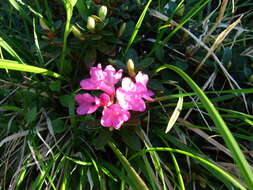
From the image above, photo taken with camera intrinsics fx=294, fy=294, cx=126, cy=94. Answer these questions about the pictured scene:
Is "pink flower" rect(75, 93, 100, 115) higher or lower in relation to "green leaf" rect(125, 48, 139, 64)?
lower

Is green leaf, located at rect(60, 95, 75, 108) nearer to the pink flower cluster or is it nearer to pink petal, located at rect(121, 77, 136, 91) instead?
the pink flower cluster

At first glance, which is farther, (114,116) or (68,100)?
(68,100)

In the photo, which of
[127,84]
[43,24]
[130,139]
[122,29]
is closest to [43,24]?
[43,24]

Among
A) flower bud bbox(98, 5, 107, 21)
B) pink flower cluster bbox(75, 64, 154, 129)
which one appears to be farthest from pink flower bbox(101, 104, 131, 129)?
flower bud bbox(98, 5, 107, 21)

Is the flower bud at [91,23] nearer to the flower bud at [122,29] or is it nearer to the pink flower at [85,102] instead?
the flower bud at [122,29]

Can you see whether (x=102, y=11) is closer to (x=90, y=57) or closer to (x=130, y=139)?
(x=90, y=57)

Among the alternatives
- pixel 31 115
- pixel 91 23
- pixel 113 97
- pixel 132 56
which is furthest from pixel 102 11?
pixel 31 115

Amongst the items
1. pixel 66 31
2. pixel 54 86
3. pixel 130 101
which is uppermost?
pixel 66 31

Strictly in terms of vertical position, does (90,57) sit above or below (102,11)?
below

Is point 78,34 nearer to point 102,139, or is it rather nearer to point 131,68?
point 131,68
